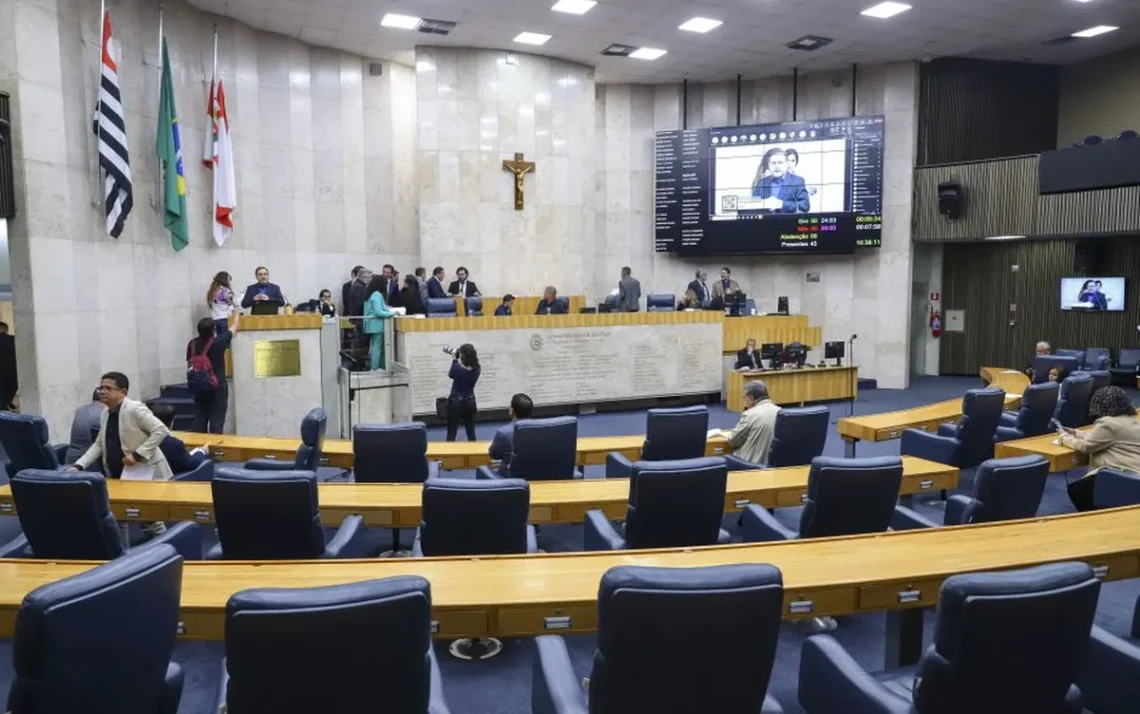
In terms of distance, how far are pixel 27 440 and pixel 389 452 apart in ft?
8.31

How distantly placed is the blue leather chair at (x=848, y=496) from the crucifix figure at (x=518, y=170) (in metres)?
11.0

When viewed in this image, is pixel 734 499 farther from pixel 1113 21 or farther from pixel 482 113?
pixel 1113 21

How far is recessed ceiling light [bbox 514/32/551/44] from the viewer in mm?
13297

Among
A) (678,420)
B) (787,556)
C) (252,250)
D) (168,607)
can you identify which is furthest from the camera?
(252,250)

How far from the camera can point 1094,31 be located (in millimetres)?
13852

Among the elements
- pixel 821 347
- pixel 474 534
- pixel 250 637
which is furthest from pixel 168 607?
pixel 821 347

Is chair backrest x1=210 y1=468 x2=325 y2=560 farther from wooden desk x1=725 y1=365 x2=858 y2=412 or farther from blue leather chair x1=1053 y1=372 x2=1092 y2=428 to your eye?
wooden desk x1=725 y1=365 x2=858 y2=412

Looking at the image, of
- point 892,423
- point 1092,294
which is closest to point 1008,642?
point 892,423

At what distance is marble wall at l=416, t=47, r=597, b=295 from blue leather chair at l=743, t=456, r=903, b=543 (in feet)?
35.3

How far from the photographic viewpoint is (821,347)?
50.7ft

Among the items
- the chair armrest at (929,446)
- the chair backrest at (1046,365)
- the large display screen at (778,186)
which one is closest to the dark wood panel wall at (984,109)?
the large display screen at (778,186)

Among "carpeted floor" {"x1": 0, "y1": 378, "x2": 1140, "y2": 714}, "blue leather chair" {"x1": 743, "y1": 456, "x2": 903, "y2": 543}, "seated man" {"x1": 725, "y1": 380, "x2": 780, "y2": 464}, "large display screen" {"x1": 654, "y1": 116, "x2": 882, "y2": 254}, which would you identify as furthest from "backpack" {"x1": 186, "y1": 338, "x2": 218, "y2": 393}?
"large display screen" {"x1": 654, "y1": 116, "x2": 882, "y2": 254}

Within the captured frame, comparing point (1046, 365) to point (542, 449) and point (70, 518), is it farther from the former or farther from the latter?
point (70, 518)

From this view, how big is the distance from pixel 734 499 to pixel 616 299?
936 cm
